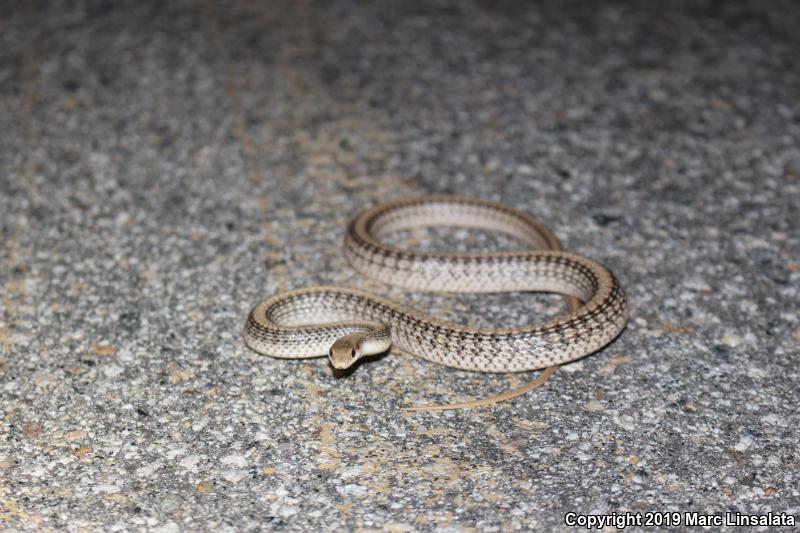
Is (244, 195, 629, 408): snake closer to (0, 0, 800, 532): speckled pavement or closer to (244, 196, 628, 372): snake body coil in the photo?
(244, 196, 628, 372): snake body coil

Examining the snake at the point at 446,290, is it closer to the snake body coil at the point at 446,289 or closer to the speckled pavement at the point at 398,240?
the snake body coil at the point at 446,289

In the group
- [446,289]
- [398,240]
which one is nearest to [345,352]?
[446,289]

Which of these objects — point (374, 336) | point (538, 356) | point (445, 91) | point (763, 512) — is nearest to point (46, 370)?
point (374, 336)

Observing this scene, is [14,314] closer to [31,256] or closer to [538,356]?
[31,256]

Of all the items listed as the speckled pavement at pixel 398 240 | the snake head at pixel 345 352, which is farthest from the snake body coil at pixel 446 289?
the speckled pavement at pixel 398 240

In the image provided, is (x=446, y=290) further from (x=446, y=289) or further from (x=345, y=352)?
(x=345, y=352)

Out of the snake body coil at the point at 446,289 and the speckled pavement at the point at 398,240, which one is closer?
the speckled pavement at the point at 398,240

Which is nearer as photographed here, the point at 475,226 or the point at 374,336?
the point at 374,336
